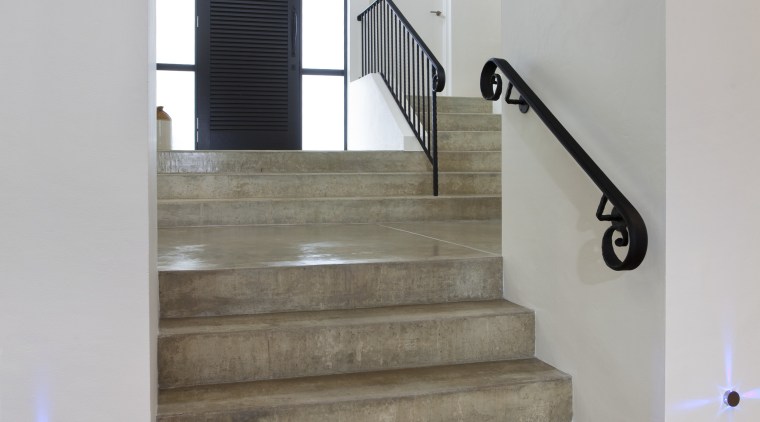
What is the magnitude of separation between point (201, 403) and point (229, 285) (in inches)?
17.4

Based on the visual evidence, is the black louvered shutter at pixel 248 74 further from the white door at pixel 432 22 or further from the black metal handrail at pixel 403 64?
the white door at pixel 432 22

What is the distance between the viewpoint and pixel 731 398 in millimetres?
1497

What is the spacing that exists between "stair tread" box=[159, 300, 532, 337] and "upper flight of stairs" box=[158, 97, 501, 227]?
5.37ft

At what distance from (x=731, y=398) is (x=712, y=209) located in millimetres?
441

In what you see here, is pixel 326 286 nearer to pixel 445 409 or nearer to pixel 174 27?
pixel 445 409

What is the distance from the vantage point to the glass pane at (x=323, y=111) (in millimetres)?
6992

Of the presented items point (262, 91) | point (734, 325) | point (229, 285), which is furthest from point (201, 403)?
point (262, 91)

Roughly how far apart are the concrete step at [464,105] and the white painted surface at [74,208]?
4.66 metres

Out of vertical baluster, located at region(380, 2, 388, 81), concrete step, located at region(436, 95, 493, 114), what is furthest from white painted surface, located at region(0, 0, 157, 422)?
concrete step, located at region(436, 95, 493, 114)

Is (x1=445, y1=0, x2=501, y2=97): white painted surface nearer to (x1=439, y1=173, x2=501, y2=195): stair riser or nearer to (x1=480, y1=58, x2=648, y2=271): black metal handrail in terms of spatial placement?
(x1=439, y1=173, x2=501, y2=195): stair riser

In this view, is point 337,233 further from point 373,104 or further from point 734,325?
point 373,104

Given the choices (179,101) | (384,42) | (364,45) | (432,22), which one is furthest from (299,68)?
(384,42)

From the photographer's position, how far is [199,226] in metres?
3.39

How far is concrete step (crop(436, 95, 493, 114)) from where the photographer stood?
573 centimetres
